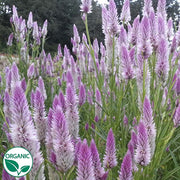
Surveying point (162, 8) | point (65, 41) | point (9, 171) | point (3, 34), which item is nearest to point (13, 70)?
point (9, 171)

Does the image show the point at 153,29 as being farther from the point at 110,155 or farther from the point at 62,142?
the point at 62,142

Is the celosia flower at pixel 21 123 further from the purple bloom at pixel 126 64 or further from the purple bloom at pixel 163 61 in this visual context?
the purple bloom at pixel 163 61

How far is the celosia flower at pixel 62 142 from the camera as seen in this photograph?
901mm

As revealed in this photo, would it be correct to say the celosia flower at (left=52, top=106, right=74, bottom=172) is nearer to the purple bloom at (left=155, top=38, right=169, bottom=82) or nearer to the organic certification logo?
the organic certification logo

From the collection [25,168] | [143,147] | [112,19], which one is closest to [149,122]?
[143,147]

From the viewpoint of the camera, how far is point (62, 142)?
917 mm

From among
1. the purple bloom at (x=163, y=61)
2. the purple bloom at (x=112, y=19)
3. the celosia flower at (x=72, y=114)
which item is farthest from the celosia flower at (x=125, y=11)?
the celosia flower at (x=72, y=114)

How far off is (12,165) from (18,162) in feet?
0.08

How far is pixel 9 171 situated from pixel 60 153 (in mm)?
210

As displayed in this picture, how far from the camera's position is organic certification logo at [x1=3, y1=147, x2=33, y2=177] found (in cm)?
90

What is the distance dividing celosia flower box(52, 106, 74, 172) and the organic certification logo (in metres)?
0.11

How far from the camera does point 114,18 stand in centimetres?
192

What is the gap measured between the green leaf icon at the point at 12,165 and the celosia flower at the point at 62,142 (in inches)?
6.5

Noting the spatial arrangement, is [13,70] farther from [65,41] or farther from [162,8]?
[65,41]
